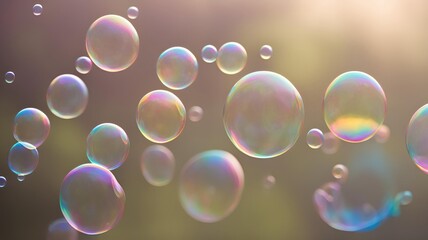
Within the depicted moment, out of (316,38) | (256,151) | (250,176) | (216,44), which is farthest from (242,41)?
(256,151)

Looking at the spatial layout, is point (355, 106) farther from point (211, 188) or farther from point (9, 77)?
point (9, 77)

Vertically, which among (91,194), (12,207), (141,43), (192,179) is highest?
(141,43)

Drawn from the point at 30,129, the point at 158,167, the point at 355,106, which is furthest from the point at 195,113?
the point at 355,106

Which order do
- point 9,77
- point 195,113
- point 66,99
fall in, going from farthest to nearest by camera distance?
point 9,77 < point 195,113 < point 66,99

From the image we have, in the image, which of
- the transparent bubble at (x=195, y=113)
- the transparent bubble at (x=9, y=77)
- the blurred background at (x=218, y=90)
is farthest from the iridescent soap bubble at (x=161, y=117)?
the transparent bubble at (x=9, y=77)

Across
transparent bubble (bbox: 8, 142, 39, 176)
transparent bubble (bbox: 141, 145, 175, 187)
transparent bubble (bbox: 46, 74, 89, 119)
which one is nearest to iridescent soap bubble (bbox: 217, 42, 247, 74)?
transparent bubble (bbox: 141, 145, 175, 187)

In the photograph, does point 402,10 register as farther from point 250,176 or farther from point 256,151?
point 256,151
